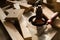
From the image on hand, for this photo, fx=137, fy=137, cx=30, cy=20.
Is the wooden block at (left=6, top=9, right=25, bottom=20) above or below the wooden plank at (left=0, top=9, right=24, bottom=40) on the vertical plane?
above

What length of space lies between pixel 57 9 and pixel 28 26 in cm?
57

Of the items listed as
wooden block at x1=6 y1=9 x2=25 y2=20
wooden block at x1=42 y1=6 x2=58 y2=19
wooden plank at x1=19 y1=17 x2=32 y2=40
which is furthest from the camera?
wooden block at x1=42 y1=6 x2=58 y2=19

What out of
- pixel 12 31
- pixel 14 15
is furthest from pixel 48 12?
pixel 12 31

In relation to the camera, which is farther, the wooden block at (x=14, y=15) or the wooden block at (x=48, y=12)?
the wooden block at (x=48, y=12)

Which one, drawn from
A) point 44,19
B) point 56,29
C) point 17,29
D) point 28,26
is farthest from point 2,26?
point 56,29

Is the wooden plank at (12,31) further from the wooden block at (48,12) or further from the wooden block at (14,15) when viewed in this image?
the wooden block at (48,12)

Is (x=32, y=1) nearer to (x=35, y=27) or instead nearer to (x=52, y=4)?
(x=52, y=4)

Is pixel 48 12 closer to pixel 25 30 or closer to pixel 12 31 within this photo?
pixel 25 30

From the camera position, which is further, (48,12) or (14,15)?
(48,12)

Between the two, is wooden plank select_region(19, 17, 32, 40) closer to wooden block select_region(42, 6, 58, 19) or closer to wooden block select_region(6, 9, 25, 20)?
wooden block select_region(6, 9, 25, 20)

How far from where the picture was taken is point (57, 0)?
6.89ft

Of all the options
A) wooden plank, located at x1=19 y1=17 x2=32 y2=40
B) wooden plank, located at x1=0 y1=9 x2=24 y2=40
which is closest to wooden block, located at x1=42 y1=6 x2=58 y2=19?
wooden plank, located at x1=19 y1=17 x2=32 y2=40

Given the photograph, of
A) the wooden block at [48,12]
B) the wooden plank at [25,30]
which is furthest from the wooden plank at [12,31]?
the wooden block at [48,12]

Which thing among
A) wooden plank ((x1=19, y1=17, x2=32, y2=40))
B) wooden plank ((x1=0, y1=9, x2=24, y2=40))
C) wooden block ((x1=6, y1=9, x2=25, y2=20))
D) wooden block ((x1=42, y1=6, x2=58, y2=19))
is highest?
wooden block ((x1=6, y1=9, x2=25, y2=20))
